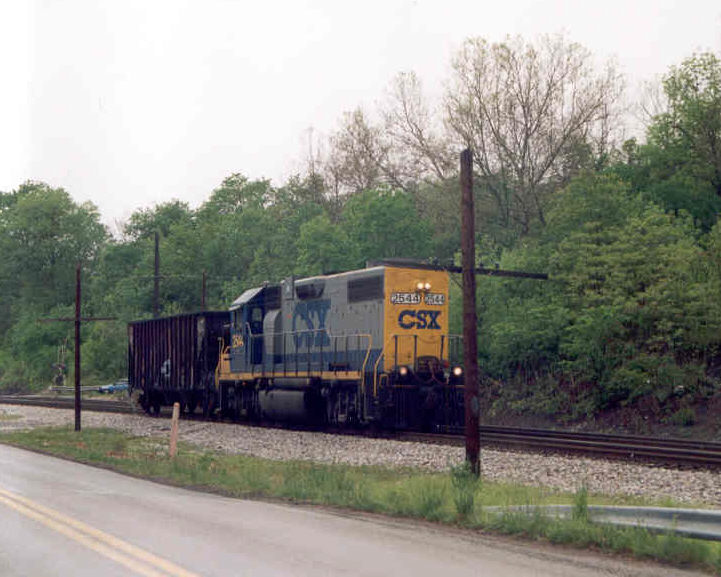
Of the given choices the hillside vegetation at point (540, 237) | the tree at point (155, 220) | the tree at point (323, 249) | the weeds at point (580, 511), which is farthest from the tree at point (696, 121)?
the tree at point (155, 220)

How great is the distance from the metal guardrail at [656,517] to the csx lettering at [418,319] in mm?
13794

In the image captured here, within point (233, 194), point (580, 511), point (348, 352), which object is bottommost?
point (580, 511)

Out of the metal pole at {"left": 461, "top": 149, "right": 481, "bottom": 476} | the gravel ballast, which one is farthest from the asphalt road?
the gravel ballast

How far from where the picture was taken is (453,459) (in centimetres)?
1686

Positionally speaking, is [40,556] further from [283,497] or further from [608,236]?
[608,236]

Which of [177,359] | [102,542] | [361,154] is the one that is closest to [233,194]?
[361,154]

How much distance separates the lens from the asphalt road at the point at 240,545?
23.7 feet

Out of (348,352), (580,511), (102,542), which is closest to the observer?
(102,542)

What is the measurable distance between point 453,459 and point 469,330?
12.4 feet

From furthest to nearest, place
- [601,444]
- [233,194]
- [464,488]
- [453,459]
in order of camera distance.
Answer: [233,194] → [601,444] → [453,459] → [464,488]

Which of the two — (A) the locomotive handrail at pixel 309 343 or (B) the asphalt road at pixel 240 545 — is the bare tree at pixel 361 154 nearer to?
(A) the locomotive handrail at pixel 309 343

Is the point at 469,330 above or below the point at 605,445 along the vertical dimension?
above

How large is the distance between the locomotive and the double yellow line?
12.6 m

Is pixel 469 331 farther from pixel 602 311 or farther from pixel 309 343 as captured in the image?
pixel 602 311
